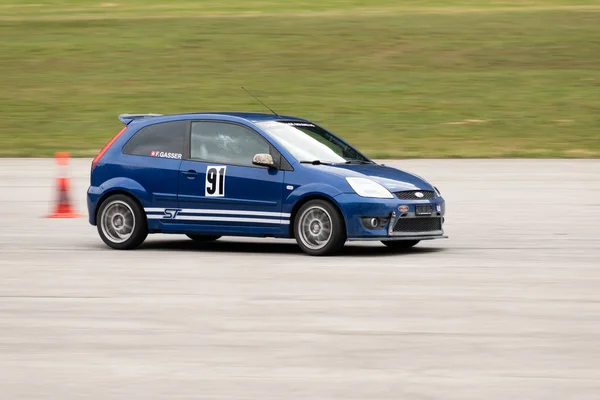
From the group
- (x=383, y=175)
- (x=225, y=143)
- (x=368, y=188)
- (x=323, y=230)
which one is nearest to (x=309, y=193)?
(x=323, y=230)

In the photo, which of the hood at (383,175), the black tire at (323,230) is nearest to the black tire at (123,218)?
the black tire at (323,230)

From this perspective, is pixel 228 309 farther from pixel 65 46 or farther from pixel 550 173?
pixel 65 46

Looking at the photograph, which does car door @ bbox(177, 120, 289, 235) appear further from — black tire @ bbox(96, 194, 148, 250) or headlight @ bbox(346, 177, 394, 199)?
headlight @ bbox(346, 177, 394, 199)

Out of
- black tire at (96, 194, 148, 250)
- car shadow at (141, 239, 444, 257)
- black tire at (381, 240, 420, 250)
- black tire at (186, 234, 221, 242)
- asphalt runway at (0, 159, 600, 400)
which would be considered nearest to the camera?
asphalt runway at (0, 159, 600, 400)

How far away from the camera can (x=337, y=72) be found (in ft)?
124

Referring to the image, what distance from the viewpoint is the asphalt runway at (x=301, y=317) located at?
698cm

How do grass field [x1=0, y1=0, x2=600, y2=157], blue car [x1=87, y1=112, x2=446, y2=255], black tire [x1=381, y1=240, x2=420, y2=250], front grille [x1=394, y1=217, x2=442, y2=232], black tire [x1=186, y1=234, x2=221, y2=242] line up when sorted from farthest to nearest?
grass field [x1=0, y1=0, x2=600, y2=157] < black tire [x1=186, y1=234, x2=221, y2=242] < black tire [x1=381, y1=240, x2=420, y2=250] < front grille [x1=394, y1=217, x2=442, y2=232] < blue car [x1=87, y1=112, x2=446, y2=255]

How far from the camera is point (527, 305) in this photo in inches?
380

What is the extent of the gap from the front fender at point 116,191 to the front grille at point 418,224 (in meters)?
2.66

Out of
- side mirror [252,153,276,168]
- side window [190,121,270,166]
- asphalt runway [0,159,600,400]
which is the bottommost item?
asphalt runway [0,159,600,400]

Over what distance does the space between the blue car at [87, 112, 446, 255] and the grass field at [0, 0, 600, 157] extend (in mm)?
13248

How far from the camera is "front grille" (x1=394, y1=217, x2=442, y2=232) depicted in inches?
509

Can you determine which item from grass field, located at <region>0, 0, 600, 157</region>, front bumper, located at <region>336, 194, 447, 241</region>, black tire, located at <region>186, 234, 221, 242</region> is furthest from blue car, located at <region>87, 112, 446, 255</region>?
grass field, located at <region>0, 0, 600, 157</region>

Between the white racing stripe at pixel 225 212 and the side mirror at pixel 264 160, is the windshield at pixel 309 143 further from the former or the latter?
the white racing stripe at pixel 225 212
